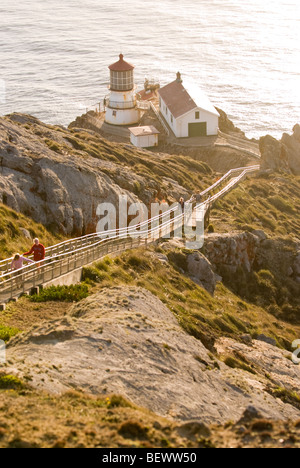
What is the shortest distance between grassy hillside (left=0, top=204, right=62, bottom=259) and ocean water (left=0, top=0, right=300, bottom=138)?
60.4 metres

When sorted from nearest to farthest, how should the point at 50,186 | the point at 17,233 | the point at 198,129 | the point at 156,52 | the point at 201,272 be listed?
the point at 17,233, the point at 50,186, the point at 201,272, the point at 198,129, the point at 156,52

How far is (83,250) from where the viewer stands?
23953mm

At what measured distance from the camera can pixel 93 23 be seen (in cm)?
13275

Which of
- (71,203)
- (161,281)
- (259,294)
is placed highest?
(71,203)

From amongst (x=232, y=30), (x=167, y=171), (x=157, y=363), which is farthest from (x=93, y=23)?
(x=157, y=363)

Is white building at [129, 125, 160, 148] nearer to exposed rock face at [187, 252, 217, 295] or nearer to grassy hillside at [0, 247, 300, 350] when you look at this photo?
grassy hillside at [0, 247, 300, 350]

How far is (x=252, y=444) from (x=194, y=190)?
Result: 113ft

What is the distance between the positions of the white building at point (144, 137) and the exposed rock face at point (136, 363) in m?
51.2

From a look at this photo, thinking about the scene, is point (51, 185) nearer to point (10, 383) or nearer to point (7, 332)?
point (7, 332)

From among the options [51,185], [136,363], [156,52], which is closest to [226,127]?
[156,52]

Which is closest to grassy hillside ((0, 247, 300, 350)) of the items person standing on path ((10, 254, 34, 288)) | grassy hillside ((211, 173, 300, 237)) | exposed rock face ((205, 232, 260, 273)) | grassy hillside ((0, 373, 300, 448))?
person standing on path ((10, 254, 34, 288))

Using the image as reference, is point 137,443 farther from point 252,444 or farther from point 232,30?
point 232,30

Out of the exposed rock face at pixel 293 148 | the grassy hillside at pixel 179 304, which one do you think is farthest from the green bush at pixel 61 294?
the exposed rock face at pixel 293 148

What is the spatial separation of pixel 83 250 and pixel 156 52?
318 feet
